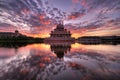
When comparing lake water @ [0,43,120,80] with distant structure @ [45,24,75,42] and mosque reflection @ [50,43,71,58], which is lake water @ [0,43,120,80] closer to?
mosque reflection @ [50,43,71,58]

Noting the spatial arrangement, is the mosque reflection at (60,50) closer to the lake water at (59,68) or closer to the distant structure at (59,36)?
the lake water at (59,68)

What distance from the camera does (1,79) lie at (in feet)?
18.2

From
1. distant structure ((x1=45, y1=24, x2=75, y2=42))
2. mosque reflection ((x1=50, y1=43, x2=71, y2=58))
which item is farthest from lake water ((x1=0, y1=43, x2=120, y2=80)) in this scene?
distant structure ((x1=45, y1=24, x2=75, y2=42))

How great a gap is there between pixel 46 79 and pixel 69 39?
190ft

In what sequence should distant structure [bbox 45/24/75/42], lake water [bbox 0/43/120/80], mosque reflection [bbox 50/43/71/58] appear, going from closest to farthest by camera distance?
lake water [bbox 0/43/120/80] < mosque reflection [bbox 50/43/71/58] < distant structure [bbox 45/24/75/42]

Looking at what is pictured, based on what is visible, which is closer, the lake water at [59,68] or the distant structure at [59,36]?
the lake water at [59,68]

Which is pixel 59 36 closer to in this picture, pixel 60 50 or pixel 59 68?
pixel 60 50

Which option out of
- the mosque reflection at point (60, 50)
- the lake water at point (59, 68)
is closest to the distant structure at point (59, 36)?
the mosque reflection at point (60, 50)

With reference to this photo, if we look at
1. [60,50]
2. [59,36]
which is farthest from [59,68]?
[59,36]

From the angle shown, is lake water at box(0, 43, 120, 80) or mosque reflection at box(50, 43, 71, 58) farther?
mosque reflection at box(50, 43, 71, 58)

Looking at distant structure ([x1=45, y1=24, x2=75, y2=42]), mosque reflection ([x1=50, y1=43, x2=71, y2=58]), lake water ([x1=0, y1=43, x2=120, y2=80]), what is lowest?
mosque reflection ([x1=50, y1=43, x2=71, y2=58])

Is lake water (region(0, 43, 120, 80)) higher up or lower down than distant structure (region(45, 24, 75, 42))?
A: lower down

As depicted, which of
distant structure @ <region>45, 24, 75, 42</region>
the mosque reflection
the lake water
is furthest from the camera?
distant structure @ <region>45, 24, 75, 42</region>

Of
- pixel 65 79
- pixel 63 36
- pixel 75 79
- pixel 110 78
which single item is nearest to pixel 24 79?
pixel 65 79
